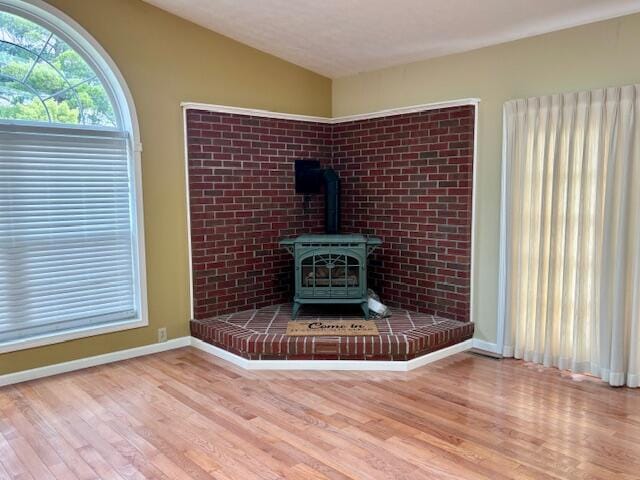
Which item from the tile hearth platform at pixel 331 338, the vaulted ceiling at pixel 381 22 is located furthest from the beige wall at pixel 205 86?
the tile hearth platform at pixel 331 338

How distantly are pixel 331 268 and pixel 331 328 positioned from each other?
51 cm

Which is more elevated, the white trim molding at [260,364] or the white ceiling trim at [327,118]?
the white ceiling trim at [327,118]

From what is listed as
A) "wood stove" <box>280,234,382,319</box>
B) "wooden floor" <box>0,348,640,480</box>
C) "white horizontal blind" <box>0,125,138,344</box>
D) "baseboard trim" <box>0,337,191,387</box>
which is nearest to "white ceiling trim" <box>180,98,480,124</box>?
"white horizontal blind" <box>0,125,138,344</box>

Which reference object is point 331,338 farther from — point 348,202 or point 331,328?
point 348,202

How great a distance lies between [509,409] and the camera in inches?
120

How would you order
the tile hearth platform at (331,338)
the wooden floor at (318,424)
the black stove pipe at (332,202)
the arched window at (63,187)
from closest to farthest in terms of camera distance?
the wooden floor at (318,424) → the arched window at (63,187) → the tile hearth platform at (331,338) → the black stove pipe at (332,202)

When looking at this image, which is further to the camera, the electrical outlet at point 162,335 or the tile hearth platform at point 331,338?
the electrical outlet at point 162,335

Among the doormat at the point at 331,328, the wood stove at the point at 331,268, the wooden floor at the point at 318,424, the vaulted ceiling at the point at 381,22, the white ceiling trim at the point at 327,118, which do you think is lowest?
the wooden floor at the point at 318,424

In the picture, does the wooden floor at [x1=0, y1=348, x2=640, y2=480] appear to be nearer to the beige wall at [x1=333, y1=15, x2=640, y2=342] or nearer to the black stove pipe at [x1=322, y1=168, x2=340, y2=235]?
the beige wall at [x1=333, y1=15, x2=640, y2=342]

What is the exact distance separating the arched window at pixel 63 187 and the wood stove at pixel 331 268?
128 cm

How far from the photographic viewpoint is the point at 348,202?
16.7 feet

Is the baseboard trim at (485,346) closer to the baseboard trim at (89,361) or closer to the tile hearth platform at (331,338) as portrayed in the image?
the tile hearth platform at (331,338)

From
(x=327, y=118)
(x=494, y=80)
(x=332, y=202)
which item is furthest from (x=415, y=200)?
(x=327, y=118)

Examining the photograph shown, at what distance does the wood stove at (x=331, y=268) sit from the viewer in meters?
4.20
